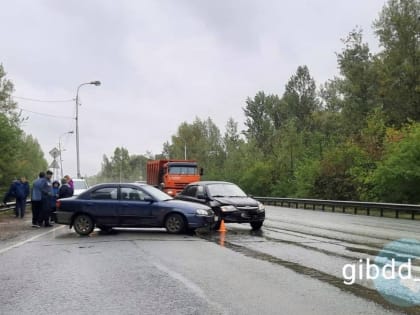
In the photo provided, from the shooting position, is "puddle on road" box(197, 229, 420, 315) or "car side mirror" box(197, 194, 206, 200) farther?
"car side mirror" box(197, 194, 206, 200)

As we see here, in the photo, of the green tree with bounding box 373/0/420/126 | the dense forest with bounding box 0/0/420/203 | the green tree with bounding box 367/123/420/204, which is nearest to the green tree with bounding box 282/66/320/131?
the dense forest with bounding box 0/0/420/203

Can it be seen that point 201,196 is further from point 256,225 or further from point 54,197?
point 54,197

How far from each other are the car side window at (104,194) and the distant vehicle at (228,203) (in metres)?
3.12

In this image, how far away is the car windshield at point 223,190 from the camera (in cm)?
1808

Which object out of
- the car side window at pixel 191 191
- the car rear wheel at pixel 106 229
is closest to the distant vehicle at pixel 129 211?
the car rear wheel at pixel 106 229

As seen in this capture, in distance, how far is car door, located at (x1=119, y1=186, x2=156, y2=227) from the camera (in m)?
15.6

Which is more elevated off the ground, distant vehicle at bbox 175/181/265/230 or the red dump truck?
the red dump truck

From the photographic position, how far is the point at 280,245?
1299 centimetres

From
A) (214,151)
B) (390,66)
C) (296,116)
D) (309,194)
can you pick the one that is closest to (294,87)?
(296,116)

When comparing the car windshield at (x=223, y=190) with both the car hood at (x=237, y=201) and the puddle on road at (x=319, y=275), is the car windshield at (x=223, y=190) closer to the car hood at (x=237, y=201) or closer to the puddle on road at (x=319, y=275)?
the car hood at (x=237, y=201)

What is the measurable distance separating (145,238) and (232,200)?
3.82m

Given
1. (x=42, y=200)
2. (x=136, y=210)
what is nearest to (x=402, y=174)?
(x=136, y=210)

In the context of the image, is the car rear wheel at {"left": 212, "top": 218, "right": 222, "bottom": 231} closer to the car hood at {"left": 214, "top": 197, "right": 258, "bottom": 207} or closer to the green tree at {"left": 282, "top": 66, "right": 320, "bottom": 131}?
the car hood at {"left": 214, "top": 197, "right": 258, "bottom": 207}

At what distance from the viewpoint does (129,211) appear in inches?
618
